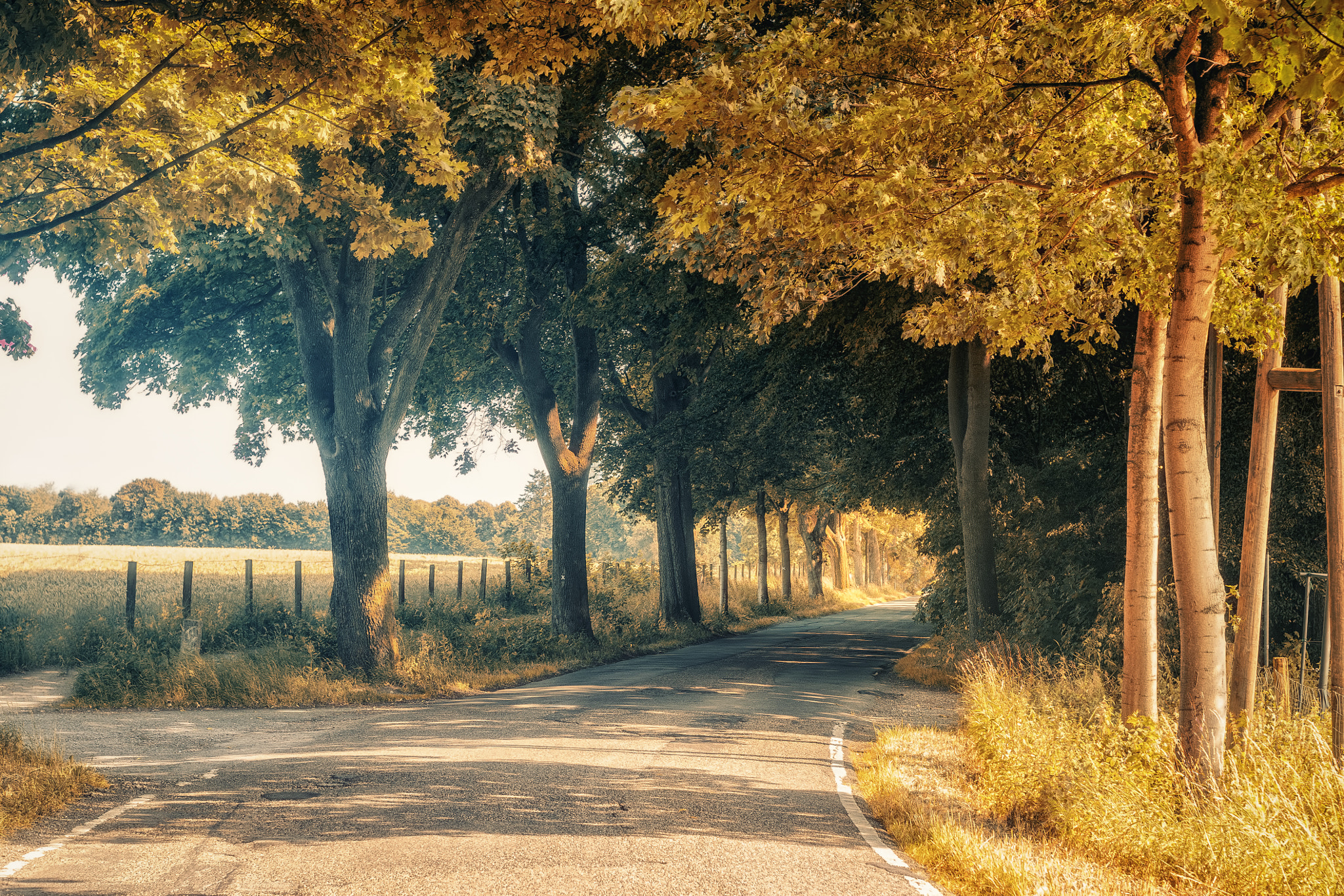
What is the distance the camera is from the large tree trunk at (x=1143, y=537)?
7.65 meters

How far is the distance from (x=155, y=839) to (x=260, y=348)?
1769 centimetres

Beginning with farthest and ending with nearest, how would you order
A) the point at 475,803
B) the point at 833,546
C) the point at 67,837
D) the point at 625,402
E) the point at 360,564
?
the point at 833,546 → the point at 625,402 → the point at 360,564 → the point at 475,803 → the point at 67,837

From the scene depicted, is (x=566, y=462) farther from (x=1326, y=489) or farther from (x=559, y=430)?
(x=1326, y=489)

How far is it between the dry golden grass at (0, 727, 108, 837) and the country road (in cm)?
22

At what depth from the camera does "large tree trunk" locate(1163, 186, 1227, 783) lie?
23.0ft

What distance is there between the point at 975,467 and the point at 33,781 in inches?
540

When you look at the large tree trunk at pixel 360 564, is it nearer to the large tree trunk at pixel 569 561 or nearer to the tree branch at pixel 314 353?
the tree branch at pixel 314 353

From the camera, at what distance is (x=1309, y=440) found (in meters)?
12.3

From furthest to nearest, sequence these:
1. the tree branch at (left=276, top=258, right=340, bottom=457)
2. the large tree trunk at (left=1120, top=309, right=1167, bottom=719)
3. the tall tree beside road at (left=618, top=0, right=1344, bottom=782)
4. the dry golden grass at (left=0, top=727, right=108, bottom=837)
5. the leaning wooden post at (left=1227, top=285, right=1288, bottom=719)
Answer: the tree branch at (left=276, top=258, right=340, bottom=457) < the leaning wooden post at (left=1227, top=285, right=1288, bottom=719) < the large tree trunk at (left=1120, top=309, right=1167, bottom=719) < the dry golden grass at (left=0, top=727, right=108, bottom=837) < the tall tree beside road at (left=618, top=0, right=1344, bottom=782)

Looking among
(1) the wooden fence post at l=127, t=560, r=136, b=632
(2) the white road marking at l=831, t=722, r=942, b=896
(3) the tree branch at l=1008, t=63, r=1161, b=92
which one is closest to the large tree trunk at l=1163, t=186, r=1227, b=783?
(3) the tree branch at l=1008, t=63, r=1161, b=92

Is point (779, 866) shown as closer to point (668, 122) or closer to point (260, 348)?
point (668, 122)

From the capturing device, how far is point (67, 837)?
6.09 meters

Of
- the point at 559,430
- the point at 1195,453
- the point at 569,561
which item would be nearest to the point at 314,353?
the point at 559,430

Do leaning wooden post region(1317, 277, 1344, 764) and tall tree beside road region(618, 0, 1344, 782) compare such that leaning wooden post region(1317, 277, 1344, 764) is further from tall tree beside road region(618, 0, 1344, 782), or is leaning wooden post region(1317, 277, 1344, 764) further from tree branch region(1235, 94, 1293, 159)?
tree branch region(1235, 94, 1293, 159)
